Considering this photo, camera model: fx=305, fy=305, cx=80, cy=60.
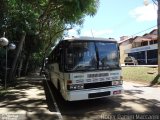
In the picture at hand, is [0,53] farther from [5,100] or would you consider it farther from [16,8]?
[5,100]

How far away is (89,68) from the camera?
11289mm

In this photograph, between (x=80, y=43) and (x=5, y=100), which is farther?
(x=5, y=100)

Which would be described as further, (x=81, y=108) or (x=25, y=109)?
(x=81, y=108)

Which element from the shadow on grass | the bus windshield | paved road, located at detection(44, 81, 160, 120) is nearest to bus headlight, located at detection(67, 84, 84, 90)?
the bus windshield

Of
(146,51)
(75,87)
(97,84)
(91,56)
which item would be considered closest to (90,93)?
(97,84)

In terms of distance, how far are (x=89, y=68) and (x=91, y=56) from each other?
0.47 meters

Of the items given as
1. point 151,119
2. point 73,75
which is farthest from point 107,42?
point 151,119

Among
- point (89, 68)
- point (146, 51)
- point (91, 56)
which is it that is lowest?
point (89, 68)

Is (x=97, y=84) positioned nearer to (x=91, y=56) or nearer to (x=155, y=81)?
(x=91, y=56)

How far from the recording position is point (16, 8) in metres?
16.0

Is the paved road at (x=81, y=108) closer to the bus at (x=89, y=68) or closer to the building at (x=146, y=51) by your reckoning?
the bus at (x=89, y=68)

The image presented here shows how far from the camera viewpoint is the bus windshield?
36.8ft

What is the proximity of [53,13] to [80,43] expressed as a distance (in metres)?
15.9

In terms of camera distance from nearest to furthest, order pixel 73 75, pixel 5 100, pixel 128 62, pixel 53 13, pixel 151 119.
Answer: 1. pixel 151 119
2. pixel 73 75
3. pixel 5 100
4. pixel 53 13
5. pixel 128 62
